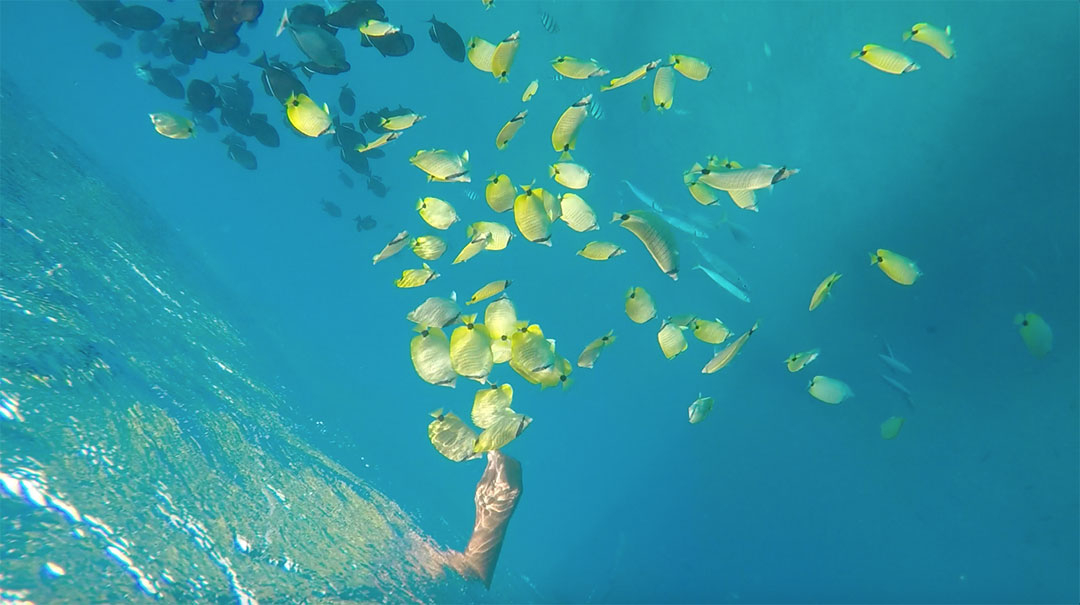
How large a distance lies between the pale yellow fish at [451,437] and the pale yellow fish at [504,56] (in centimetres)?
301

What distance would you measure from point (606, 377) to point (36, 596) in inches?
1060

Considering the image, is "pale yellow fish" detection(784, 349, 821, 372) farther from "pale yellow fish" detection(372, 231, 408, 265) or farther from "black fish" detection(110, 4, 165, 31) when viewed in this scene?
"black fish" detection(110, 4, 165, 31)

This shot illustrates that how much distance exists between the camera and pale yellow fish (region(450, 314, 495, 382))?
3.54 m

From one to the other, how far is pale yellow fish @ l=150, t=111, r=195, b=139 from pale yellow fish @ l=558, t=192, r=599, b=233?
477 centimetres

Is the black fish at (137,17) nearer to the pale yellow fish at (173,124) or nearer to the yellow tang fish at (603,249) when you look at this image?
the pale yellow fish at (173,124)

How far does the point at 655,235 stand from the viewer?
3.58 meters

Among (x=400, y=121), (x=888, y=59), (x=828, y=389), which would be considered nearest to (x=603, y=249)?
(x=400, y=121)

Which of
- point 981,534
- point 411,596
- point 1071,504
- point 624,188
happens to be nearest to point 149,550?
point 411,596

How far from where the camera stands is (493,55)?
4648 millimetres

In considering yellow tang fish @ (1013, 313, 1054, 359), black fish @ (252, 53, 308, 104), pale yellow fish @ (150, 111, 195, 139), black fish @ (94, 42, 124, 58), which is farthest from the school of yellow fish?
black fish @ (94, 42, 124, 58)

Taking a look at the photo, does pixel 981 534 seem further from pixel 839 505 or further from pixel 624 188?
pixel 624 188

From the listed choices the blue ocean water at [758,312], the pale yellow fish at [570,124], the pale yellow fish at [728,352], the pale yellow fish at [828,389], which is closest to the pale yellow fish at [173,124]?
the blue ocean water at [758,312]

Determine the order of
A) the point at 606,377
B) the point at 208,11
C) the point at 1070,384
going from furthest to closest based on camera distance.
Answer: the point at 606,377, the point at 1070,384, the point at 208,11

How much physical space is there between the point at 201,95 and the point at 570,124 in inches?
255
